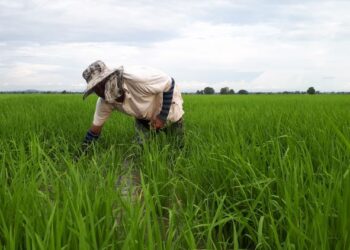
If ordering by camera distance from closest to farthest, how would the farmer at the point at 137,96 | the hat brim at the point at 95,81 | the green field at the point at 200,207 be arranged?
the green field at the point at 200,207 < the hat brim at the point at 95,81 < the farmer at the point at 137,96

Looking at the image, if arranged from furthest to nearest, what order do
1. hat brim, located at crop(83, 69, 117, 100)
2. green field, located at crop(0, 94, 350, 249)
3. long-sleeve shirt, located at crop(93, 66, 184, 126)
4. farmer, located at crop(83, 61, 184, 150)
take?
long-sleeve shirt, located at crop(93, 66, 184, 126)
farmer, located at crop(83, 61, 184, 150)
hat brim, located at crop(83, 69, 117, 100)
green field, located at crop(0, 94, 350, 249)

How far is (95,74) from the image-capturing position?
2.81 meters

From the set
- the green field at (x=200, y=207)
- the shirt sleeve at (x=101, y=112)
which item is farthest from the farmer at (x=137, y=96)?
the green field at (x=200, y=207)

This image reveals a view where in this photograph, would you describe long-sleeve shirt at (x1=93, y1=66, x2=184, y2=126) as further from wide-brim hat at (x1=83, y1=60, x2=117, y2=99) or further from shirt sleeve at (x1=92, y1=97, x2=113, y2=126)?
wide-brim hat at (x1=83, y1=60, x2=117, y2=99)

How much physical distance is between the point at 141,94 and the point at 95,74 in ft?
1.66

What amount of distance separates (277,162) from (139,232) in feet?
2.93

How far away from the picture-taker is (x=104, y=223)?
1.35m

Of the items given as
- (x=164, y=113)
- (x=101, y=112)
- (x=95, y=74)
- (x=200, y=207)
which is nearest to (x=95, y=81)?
(x=95, y=74)

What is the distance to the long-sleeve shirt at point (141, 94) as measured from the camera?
10.3 feet

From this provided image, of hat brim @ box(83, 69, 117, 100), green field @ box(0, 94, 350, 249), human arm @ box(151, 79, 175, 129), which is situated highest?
hat brim @ box(83, 69, 117, 100)

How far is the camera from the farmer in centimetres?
296

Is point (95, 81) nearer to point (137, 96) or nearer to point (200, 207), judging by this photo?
point (137, 96)

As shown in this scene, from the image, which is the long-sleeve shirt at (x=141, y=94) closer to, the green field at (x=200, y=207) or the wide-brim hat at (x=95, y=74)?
the wide-brim hat at (x=95, y=74)

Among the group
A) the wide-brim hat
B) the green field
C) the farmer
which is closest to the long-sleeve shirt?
the farmer
